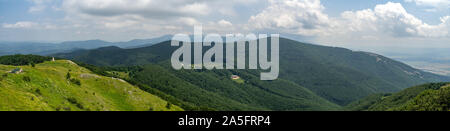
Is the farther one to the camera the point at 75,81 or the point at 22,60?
the point at 22,60

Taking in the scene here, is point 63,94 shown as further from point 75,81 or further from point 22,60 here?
point 22,60

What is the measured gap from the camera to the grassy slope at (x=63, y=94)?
52.8 m

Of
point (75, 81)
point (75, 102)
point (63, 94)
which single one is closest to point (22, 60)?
point (75, 81)

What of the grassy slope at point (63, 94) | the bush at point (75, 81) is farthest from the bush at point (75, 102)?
the bush at point (75, 81)

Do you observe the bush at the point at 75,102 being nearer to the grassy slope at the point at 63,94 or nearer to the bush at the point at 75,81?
the grassy slope at the point at 63,94

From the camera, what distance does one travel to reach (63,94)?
74375mm

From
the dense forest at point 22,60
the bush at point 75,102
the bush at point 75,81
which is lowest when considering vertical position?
Answer: the bush at point 75,102

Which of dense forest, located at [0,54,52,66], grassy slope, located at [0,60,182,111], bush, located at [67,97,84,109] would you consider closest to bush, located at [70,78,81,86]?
grassy slope, located at [0,60,182,111]
